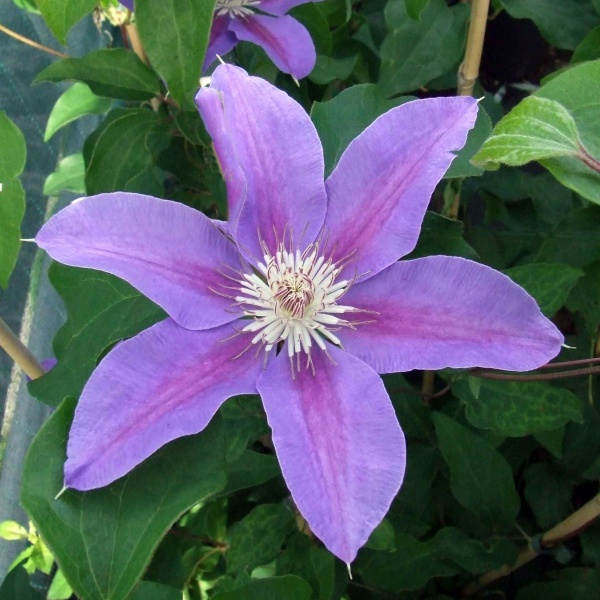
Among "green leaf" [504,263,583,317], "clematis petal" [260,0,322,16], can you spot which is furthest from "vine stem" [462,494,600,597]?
"clematis petal" [260,0,322,16]

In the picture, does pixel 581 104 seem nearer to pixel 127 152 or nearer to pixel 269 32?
pixel 269 32

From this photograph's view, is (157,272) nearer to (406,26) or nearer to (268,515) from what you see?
(268,515)

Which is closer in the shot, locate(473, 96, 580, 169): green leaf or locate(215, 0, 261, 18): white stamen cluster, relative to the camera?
locate(473, 96, 580, 169): green leaf

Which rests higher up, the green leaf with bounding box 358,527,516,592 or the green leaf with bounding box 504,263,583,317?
the green leaf with bounding box 504,263,583,317

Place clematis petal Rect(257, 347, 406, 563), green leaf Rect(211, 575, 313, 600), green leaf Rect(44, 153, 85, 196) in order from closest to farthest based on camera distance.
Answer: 1. clematis petal Rect(257, 347, 406, 563)
2. green leaf Rect(211, 575, 313, 600)
3. green leaf Rect(44, 153, 85, 196)

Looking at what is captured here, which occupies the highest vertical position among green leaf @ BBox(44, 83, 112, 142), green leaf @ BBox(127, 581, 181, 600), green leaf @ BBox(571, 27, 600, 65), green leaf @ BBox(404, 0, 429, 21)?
green leaf @ BBox(404, 0, 429, 21)

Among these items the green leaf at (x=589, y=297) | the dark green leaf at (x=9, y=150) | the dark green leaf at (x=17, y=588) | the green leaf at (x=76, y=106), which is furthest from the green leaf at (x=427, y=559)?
the green leaf at (x=76, y=106)

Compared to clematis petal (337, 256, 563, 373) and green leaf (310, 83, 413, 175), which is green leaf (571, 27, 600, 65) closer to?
green leaf (310, 83, 413, 175)
